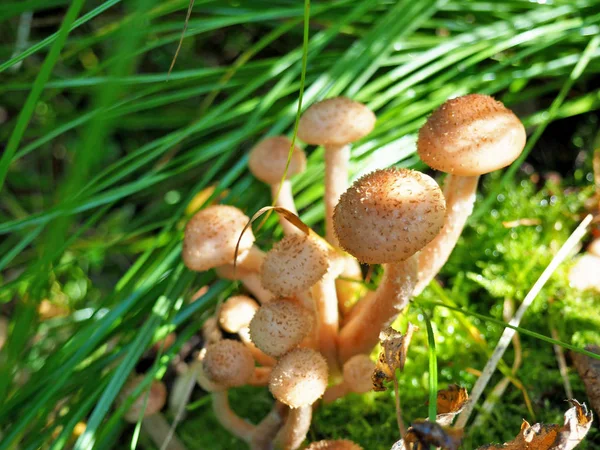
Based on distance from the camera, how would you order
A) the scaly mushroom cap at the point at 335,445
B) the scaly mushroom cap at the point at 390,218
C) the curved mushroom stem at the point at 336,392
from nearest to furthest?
the scaly mushroom cap at the point at 390,218, the scaly mushroom cap at the point at 335,445, the curved mushroom stem at the point at 336,392

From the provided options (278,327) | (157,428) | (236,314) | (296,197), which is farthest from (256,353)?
(296,197)

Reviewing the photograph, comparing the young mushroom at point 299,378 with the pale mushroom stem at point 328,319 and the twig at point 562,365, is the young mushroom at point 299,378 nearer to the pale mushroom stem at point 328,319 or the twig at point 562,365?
the pale mushroom stem at point 328,319

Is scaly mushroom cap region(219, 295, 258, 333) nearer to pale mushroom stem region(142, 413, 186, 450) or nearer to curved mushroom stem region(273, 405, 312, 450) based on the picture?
A: curved mushroom stem region(273, 405, 312, 450)

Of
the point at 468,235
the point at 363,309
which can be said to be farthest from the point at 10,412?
the point at 468,235

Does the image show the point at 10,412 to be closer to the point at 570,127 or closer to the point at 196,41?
the point at 196,41

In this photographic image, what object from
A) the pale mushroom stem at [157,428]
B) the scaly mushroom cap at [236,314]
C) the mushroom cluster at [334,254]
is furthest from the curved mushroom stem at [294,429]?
the pale mushroom stem at [157,428]
